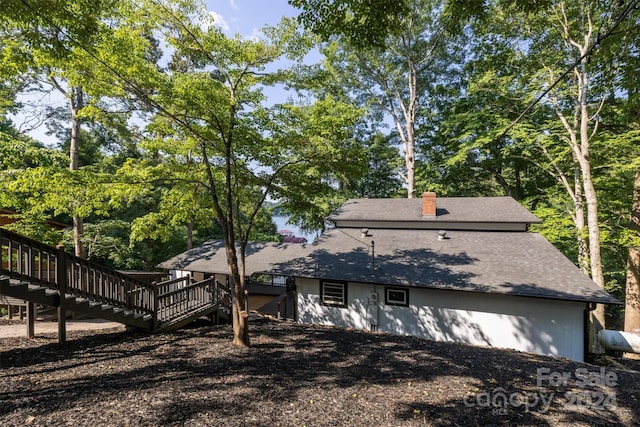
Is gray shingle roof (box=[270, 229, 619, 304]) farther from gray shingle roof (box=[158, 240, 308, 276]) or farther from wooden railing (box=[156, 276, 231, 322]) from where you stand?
wooden railing (box=[156, 276, 231, 322])

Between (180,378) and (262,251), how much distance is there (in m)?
9.95

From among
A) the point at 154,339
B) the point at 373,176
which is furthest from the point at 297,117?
the point at 373,176

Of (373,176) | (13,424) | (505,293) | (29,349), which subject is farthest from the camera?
(373,176)

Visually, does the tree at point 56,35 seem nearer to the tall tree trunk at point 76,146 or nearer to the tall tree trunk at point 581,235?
the tall tree trunk at point 76,146

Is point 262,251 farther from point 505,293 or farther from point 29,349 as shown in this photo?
point 505,293

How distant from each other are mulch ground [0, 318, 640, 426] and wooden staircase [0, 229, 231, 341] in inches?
28.6

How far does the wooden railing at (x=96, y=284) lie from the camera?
6277 millimetres

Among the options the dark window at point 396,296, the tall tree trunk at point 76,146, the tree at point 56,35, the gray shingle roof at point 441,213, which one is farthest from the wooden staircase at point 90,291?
the gray shingle roof at point 441,213

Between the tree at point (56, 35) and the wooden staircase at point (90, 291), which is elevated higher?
the tree at point (56, 35)

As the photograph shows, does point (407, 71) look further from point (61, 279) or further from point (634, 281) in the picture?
point (61, 279)

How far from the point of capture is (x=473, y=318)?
9.65 metres

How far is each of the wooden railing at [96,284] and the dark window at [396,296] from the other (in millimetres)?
6005

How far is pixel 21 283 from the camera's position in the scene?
6.09m

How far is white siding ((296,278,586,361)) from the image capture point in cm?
877
